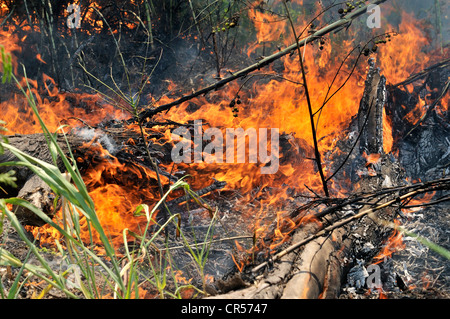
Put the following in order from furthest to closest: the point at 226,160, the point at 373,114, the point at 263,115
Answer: the point at 263,115 → the point at 226,160 → the point at 373,114

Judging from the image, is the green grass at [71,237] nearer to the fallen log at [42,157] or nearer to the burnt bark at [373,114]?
the fallen log at [42,157]

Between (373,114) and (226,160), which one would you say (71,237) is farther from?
(373,114)

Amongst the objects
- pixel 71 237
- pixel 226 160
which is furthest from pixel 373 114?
pixel 71 237

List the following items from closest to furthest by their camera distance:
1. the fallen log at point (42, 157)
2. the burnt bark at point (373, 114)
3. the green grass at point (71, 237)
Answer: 1. the green grass at point (71, 237)
2. the fallen log at point (42, 157)
3. the burnt bark at point (373, 114)

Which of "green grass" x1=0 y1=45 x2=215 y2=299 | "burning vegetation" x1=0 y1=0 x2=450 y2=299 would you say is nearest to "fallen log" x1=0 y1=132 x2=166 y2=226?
"burning vegetation" x1=0 y1=0 x2=450 y2=299

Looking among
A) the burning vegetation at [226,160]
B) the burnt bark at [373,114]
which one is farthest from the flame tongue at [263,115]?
the burnt bark at [373,114]

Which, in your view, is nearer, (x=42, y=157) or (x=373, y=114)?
(x=42, y=157)

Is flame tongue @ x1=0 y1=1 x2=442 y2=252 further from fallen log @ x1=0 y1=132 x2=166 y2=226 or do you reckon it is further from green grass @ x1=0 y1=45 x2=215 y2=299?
green grass @ x1=0 y1=45 x2=215 y2=299

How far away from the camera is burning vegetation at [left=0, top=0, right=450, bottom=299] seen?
144cm

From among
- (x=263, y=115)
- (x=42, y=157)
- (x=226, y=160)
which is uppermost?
(x=263, y=115)

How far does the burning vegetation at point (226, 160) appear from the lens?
1.44 m

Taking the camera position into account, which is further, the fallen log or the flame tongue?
the flame tongue

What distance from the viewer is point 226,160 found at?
3293 mm
